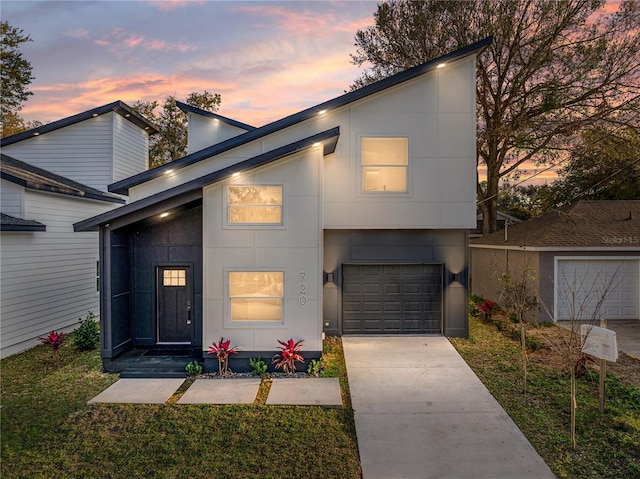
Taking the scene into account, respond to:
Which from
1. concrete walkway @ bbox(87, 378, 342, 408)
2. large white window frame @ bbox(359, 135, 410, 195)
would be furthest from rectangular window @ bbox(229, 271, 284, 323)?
large white window frame @ bbox(359, 135, 410, 195)

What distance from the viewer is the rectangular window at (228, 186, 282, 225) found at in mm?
7969

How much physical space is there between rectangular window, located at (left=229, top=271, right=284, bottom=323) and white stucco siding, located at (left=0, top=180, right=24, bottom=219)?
622 centimetres

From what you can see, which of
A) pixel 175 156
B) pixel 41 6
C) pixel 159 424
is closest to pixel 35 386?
pixel 159 424

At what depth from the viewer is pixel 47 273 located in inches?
396

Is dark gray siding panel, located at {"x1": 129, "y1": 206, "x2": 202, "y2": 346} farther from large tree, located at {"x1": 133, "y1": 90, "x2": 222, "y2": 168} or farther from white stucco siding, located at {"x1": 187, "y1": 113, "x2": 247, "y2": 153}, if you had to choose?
large tree, located at {"x1": 133, "y1": 90, "x2": 222, "y2": 168}

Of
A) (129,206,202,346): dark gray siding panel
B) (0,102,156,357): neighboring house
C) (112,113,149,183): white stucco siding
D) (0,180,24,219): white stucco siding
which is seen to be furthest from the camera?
(112,113,149,183): white stucco siding

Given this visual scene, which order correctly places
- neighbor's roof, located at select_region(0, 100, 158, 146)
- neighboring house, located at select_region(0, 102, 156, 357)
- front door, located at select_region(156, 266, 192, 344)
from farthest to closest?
neighbor's roof, located at select_region(0, 100, 158, 146)
neighboring house, located at select_region(0, 102, 156, 357)
front door, located at select_region(156, 266, 192, 344)

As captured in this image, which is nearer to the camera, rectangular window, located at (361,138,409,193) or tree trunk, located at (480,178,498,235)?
rectangular window, located at (361,138,409,193)

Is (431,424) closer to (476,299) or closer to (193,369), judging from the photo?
(193,369)

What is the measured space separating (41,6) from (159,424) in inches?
590

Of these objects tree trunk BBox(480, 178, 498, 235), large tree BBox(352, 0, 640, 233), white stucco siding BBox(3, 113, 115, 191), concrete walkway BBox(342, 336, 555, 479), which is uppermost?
large tree BBox(352, 0, 640, 233)

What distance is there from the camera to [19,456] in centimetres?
470

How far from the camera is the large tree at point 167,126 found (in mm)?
23750

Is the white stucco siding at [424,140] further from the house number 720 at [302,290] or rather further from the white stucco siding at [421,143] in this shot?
the house number 720 at [302,290]
